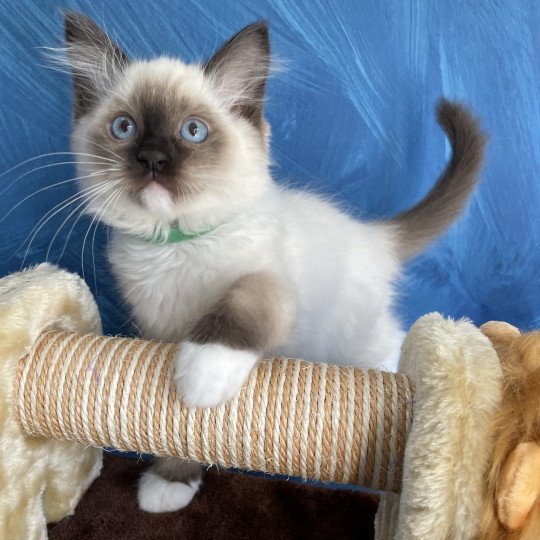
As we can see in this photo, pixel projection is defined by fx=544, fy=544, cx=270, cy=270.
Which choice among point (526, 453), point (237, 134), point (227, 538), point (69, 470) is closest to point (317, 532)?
point (227, 538)

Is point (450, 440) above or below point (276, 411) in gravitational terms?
above

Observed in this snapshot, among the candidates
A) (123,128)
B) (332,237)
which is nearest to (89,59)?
(123,128)

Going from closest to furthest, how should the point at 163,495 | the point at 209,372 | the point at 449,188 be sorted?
the point at 209,372 < the point at 163,495 < the point at 449,188

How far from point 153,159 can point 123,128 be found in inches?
6.2

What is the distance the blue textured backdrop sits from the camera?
1435mm

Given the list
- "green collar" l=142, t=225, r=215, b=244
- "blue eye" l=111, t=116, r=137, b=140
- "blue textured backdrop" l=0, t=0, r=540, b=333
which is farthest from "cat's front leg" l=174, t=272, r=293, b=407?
"blue textured backdrop" l=0, t=0, r=540, b=333

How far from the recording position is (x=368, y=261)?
56.5 inches

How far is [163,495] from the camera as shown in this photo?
4.23 feet

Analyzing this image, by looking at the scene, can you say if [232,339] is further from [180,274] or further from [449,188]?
[449,188]

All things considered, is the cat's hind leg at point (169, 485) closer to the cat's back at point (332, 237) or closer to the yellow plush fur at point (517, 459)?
the cat's back at point (332, 237)

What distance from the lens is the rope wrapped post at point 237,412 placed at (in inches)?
34.4

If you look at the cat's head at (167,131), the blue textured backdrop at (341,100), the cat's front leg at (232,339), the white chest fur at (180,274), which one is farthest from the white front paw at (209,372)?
the blue textured backdrop at (341,100)

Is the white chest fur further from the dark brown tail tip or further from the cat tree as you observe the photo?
the dark brown tail tip

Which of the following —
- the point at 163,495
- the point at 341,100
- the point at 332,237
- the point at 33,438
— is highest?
the point at 341,100
